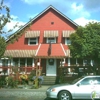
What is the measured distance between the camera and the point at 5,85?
67.9 ft

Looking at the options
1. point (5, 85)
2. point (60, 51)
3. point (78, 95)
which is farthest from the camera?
point (60, 51)

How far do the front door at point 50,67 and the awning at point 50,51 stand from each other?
1.63 metres

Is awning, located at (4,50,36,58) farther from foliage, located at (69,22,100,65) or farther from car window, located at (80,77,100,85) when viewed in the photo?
car window, located at (80,77,100,85)

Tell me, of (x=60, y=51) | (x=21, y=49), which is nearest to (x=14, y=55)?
(x=21, y=49)

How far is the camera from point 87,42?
19.2m

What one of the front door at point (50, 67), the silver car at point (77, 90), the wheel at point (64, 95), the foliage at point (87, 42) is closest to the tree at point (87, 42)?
the foliage at point (87, 42)

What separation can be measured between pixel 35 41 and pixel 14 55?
118 inches

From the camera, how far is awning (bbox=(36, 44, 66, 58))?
24.5 metres

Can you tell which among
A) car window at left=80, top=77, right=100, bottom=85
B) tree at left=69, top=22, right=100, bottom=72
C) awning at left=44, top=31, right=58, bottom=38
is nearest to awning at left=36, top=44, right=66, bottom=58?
awning at left=44, top=31, right=58, bottom=38

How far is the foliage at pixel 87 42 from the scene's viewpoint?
1881 cm

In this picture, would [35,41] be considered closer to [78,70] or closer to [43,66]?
[43,66]

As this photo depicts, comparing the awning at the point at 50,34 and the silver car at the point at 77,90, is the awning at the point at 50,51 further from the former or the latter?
the silver car at the point at 77,90

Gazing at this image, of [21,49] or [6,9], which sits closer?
[6,9]

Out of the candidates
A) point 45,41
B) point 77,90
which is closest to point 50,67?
point 45,41
